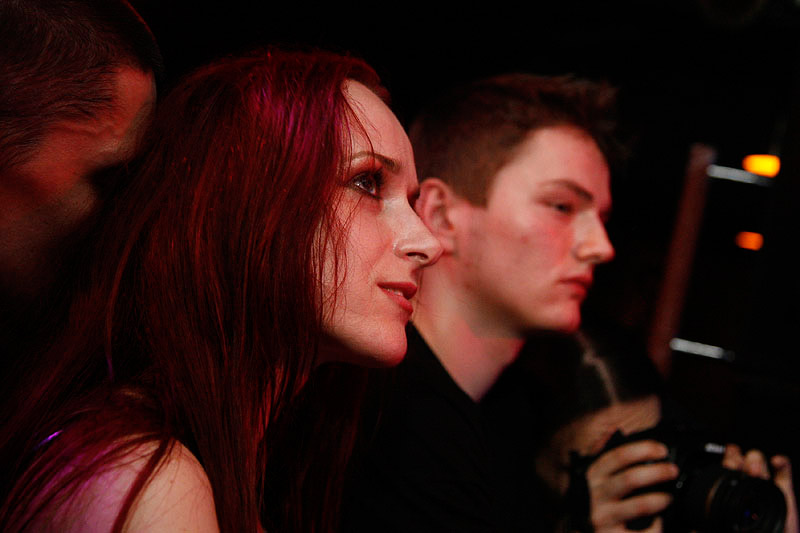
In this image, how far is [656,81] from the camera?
2.77m

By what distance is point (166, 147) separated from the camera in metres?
0.95

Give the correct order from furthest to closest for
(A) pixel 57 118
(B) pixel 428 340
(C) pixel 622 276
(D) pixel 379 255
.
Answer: (C) pixel 622 276 < (B) pixel 428 340 < (D) pixel 379 255 < (A) pixel 57 118

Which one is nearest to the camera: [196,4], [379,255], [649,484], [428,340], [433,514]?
[379,255]

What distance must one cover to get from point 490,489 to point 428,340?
0.35 meters

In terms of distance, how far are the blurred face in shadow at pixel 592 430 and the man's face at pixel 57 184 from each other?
45.1 inches

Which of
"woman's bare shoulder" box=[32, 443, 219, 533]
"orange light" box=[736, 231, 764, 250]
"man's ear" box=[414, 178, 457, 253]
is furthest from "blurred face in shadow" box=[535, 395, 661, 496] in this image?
"orange light" box=[736, 231, 764, 250]

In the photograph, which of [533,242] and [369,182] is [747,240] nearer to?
[533,242]

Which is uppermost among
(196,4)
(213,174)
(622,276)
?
(196,4)

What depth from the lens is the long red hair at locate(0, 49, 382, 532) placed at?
0.84 meters

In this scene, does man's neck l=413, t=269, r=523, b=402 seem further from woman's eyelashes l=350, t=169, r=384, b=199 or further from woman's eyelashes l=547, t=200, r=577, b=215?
woman's eyelashes l=350, t=169, r=384, b=199

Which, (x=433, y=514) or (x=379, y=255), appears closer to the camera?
(x=379, y=255)

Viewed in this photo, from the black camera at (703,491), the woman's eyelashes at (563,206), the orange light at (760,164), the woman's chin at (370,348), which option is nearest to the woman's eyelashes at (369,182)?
the woman's chin at (370,348)

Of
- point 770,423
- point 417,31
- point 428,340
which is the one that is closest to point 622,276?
point 770,423

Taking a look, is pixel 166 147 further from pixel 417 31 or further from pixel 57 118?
pixel 417 31
